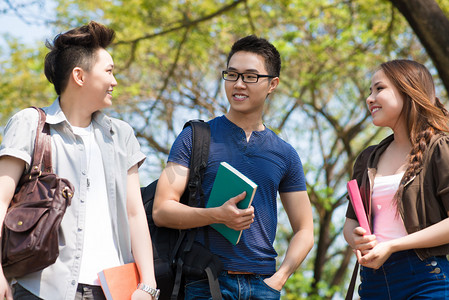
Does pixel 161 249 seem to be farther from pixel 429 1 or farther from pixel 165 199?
pixel 429 1

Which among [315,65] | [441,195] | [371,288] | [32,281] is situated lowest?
[371,288]

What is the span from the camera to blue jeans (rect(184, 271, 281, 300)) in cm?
317

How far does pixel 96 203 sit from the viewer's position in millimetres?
2900

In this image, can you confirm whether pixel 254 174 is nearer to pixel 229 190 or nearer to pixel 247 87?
pixel 229 190

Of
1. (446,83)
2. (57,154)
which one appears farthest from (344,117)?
(57,154)

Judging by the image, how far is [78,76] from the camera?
303cm

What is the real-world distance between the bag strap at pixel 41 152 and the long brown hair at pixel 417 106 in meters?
1.71

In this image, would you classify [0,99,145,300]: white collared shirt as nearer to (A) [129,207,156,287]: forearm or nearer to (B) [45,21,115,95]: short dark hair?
(A) [129,207,156,287]: forearm

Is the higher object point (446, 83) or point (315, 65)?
point (315, 65)

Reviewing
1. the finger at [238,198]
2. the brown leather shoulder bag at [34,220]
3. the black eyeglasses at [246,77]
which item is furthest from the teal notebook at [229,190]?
the brown leather shoulder bag at [34,220]

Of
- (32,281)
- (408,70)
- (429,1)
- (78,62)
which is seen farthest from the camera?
(429,1)

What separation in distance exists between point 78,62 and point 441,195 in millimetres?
1908

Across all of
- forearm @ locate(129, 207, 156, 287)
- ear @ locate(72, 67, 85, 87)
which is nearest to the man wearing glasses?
forearm @ locate(129, 207, 156, 287)

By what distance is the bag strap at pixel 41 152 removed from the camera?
8.87ft
